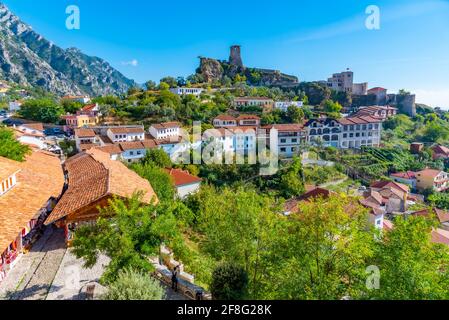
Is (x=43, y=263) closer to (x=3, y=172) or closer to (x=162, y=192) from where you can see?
(x=3, y=172)

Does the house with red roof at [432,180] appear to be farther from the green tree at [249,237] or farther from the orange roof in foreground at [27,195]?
the orange roof in foreground at [27,195]

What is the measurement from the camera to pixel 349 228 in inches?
413

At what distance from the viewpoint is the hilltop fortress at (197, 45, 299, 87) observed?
96750 mm

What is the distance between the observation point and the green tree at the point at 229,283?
9195 mm

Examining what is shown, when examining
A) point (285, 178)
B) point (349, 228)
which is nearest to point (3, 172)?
point (349, 228)

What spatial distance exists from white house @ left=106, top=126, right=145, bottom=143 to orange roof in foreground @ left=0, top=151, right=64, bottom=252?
22.0 metres

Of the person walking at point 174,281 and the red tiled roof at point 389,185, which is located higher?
the person walking at point 174,281

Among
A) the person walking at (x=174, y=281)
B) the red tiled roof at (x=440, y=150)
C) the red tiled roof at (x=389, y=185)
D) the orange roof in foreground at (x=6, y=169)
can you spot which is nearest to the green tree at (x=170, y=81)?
the red tiled roof at (x=389, y=185)

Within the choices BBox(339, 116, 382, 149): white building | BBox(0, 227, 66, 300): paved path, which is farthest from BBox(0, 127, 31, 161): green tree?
BBox(339, 116, 382, 149): white building

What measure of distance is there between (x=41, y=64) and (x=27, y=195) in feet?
532

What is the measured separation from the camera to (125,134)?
1833 inches

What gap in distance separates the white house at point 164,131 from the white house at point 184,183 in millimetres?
14654

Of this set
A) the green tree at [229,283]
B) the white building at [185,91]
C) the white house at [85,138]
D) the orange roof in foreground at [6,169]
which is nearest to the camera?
the green tree at [229,283]

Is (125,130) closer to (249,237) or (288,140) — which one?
(288,140)
